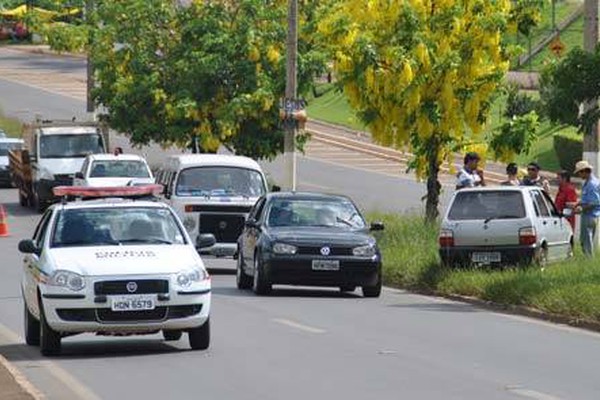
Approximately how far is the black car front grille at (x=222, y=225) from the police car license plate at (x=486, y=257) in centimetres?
700

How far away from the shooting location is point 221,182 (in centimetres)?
3453

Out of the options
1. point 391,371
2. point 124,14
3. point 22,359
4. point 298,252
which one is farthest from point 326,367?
point 124,14

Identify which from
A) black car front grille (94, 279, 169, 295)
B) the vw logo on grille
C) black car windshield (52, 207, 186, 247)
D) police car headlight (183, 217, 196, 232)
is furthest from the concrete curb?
police car headlight (183, 217, 196, 232)

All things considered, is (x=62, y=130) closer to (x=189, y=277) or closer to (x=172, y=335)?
(x=172, y=335)

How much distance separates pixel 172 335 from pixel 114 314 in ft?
5.66

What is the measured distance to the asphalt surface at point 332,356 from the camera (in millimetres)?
15664

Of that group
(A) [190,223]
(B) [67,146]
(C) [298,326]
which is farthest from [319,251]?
(B) [67,146]

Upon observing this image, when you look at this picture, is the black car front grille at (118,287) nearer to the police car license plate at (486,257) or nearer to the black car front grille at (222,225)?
the police car license plate at (486,257)

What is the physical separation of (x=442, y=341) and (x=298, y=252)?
6826 mm

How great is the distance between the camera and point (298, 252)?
2686 centimetres

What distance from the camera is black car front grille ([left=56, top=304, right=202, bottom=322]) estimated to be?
59.8ft

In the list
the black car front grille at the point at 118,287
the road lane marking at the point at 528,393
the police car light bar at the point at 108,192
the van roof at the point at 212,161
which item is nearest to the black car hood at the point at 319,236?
the police car light bar at the point at 108,192

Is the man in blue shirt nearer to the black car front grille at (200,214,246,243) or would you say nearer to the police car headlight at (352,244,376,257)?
the police car headlight at (352,244,376,257)

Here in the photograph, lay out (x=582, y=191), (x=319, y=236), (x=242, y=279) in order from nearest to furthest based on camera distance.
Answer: (x=319, y=236) → (x=242, y=279) → (x=582, y=191)
